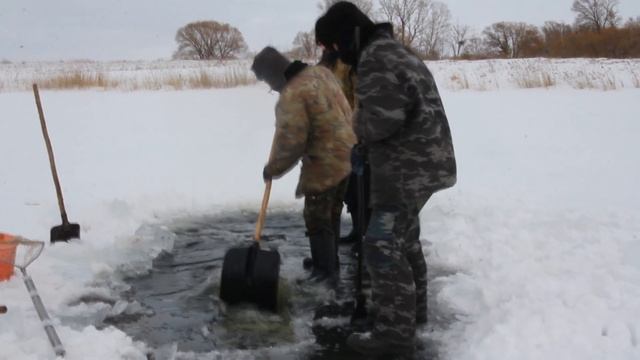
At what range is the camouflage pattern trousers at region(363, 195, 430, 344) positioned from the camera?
372cm

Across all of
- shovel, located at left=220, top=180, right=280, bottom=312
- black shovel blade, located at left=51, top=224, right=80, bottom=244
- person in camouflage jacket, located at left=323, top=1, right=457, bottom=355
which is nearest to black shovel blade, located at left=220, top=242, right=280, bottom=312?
shovel, located at left=220, top=180, right=280, bottom=312

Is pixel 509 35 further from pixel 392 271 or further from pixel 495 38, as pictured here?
pixel 392 271

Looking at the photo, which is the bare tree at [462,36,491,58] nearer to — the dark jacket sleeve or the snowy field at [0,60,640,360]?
the snowy field at [0,60,640,360]

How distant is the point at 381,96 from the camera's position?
351cm

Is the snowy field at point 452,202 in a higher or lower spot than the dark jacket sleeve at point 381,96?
lower

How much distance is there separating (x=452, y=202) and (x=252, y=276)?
3.60 metres

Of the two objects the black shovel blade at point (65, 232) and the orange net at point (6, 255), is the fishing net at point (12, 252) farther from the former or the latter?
the black shovel blade at point (65, 232)

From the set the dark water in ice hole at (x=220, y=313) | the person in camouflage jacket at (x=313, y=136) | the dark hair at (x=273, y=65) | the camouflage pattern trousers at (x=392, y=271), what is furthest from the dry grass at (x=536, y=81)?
the camouflage pattern trousers at (x=392, y=271)

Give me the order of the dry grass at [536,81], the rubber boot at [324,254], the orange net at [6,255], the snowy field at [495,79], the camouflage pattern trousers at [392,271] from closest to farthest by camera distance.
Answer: the camouflage pattern trousers at [392,271] → the orange net at [6,255] → the rubber boot at [324,254] → the dry grass at [536,81] → the snowy field at [495,79]

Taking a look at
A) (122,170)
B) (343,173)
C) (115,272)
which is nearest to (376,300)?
(343,173)

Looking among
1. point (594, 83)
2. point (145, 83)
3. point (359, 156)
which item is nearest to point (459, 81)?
point (594, 83)

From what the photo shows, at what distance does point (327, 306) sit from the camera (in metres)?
4.73

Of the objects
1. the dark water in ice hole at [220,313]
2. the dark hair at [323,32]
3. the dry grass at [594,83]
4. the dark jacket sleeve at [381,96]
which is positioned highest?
the dark hair at [323,32]

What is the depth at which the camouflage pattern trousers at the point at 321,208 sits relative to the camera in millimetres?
5004
